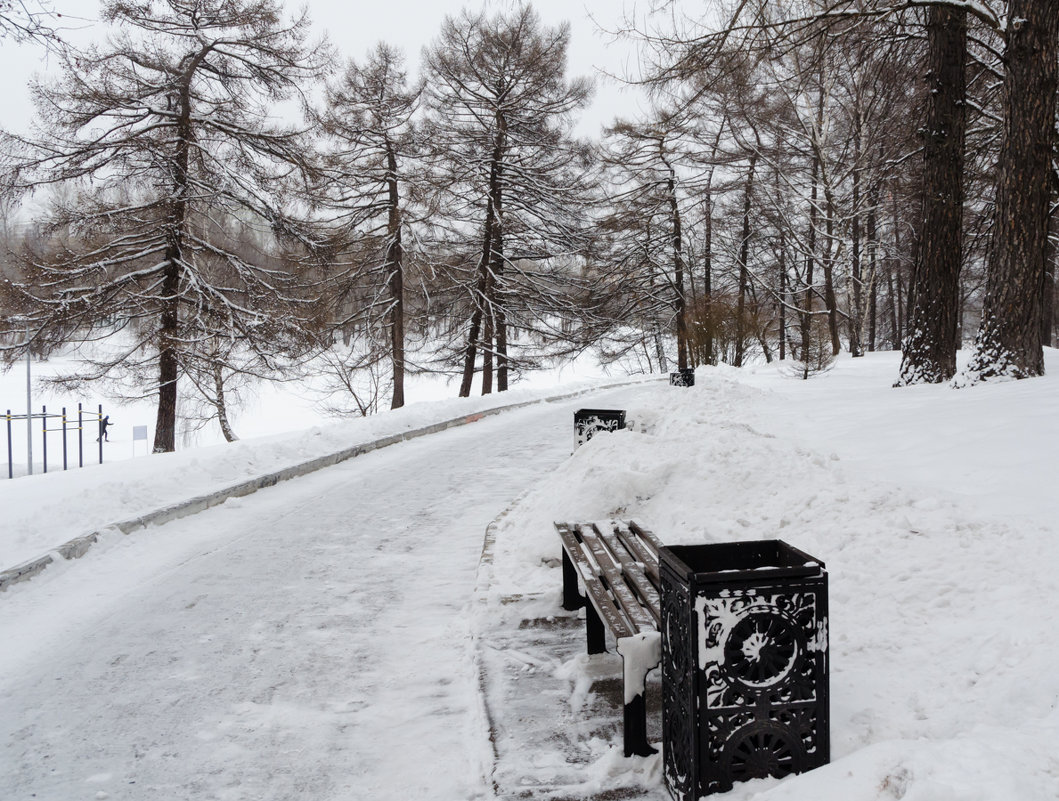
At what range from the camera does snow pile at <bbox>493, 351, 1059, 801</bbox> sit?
2.39 metres

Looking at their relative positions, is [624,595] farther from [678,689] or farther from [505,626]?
[505,626]

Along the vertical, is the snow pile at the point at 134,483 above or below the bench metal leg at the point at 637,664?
above

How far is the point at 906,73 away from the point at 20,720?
14.7 m

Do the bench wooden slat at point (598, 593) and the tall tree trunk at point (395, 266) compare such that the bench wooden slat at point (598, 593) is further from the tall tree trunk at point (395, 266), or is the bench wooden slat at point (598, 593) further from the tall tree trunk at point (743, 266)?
the tall tree trunk at point (743, 266)

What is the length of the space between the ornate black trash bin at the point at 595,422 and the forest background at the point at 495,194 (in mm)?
3750

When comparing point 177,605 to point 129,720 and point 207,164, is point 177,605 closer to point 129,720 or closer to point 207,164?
point 129,720

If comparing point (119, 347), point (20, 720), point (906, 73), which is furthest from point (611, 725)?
point (119, 347)

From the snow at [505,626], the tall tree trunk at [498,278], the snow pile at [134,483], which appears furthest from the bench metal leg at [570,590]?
the tall tree trunk at [498,278]

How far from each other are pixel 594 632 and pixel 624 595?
0.64 m

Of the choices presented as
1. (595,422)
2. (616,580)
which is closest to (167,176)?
(595,422)

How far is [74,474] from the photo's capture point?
8750 mm

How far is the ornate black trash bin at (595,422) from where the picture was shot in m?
8.83

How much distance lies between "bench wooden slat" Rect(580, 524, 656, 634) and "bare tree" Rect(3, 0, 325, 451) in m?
13.0

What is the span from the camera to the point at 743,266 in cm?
3206
